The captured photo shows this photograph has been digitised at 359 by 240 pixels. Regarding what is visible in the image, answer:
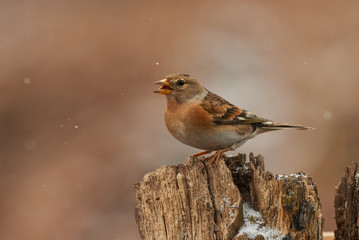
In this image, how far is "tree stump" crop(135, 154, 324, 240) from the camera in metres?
4.16

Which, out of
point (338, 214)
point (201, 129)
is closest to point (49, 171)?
point (201, 129)

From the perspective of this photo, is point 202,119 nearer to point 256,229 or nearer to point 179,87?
point 179,87

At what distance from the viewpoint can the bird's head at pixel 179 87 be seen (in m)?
5.50

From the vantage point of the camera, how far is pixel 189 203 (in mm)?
4238

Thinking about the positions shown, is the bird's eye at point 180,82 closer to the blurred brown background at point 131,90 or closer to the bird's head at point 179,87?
the bird's head at point 179,87

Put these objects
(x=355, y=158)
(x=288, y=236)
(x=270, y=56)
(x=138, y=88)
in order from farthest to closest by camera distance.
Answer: (x=270, y=56), (x=138, y=88), (x=355, y=158), (x=288, y=236)

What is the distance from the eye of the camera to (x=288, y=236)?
13.7ft

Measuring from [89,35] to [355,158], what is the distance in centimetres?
752

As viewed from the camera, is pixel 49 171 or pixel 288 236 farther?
pixel 49 171

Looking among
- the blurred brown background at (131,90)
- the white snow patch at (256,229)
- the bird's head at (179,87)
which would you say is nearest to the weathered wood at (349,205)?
the white snow patch at (256,229)

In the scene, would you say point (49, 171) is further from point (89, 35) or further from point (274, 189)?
point (274, 189)

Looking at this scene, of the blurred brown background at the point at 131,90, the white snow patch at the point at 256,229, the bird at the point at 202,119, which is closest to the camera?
the white snow patch at the point at 256,229

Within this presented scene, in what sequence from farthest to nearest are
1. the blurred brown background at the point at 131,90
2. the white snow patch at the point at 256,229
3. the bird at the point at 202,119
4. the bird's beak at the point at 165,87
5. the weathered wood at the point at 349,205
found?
the blurred brown background at the point at 131,90 → the bird's beak at the point at 165,87 → the bird at the point at 202,119 → the weathered wood at the point at 349,205 → the white snow patch at the point at 256,229

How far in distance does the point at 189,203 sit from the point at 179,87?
5.32 ft
